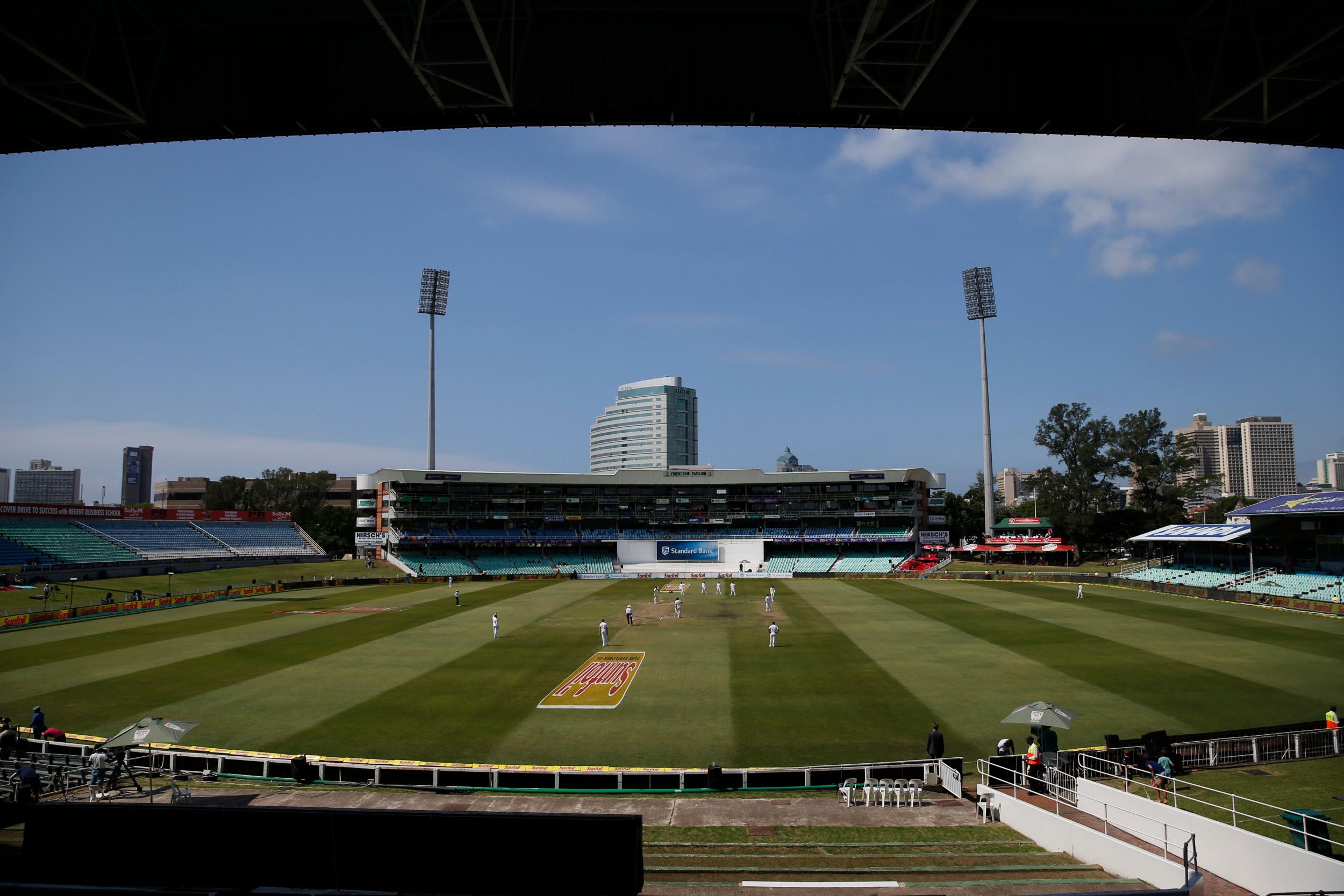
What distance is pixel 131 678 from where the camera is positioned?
29812 mm

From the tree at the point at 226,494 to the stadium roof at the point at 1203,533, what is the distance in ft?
442

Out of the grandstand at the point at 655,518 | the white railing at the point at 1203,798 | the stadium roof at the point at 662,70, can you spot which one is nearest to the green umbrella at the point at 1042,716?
the white railing at the point at 1203,798

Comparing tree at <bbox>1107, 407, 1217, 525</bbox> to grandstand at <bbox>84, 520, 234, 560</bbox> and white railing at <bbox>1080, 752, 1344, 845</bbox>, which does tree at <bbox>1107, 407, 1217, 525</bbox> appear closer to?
white railing at <bbox>1080, 752, 1344, 845</bbox>

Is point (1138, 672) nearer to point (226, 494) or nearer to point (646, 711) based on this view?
point (646, 711)

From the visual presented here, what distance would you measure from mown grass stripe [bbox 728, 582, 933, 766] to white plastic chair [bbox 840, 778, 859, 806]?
10.0ft

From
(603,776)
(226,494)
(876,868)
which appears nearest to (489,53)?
(876,868)

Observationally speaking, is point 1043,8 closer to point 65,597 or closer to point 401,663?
point 401,663

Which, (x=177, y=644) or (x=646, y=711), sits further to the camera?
(x=177, y=644)

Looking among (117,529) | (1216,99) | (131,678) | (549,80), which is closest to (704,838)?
(549,80)

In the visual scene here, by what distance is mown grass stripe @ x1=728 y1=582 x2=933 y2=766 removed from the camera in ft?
66.1

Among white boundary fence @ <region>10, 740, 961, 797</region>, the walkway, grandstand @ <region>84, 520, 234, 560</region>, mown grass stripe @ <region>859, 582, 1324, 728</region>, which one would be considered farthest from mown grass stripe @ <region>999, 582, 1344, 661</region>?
grandstand @ <region>84, 520, 234, 560</region>

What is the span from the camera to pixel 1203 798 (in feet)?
49.5

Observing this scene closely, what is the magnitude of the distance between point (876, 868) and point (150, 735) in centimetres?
1615

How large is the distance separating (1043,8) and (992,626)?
1458 inches
